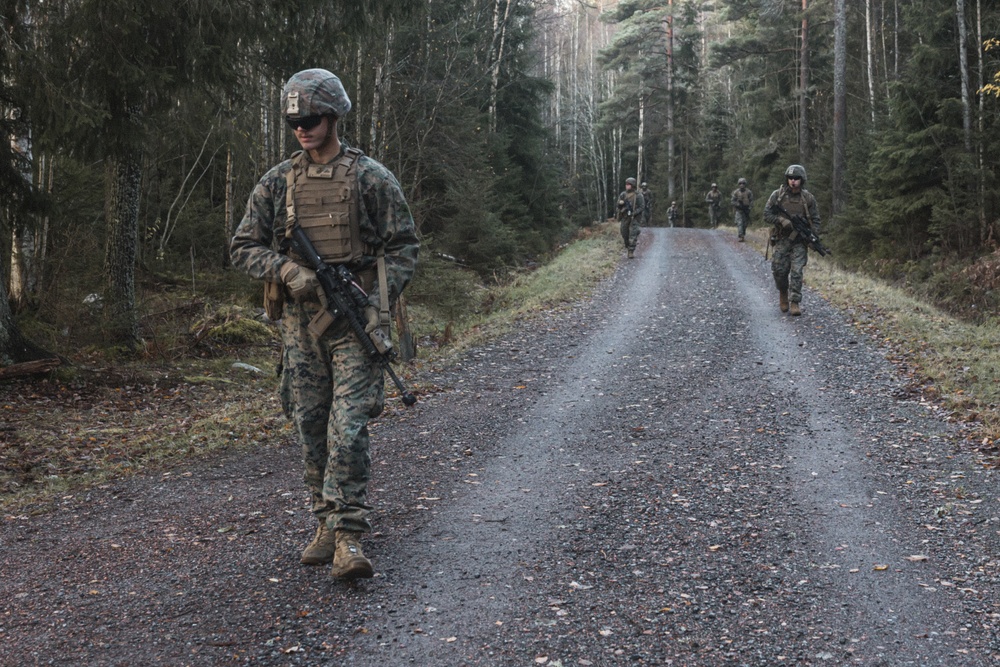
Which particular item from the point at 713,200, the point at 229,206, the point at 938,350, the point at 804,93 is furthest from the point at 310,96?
the point at 713,200

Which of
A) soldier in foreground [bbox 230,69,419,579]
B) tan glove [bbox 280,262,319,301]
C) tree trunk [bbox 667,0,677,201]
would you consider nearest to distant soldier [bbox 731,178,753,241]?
tree trunk [bbox 667,0,677,201]

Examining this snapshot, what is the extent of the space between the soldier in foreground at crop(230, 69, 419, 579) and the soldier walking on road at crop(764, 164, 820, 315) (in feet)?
32.7

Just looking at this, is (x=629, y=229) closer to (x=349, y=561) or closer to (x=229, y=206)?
(x=229, y=206)

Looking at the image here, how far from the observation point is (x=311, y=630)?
3715mm

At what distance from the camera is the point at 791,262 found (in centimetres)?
1348

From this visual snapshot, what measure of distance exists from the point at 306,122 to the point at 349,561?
209cm

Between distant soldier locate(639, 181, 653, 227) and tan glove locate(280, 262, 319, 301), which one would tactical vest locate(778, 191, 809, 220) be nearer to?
tan glove locate(280, 262, 319, 301)

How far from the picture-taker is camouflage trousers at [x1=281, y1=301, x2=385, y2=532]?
426cm

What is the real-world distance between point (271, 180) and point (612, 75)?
3038 inches

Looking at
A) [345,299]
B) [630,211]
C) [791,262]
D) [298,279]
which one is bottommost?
[345,299]

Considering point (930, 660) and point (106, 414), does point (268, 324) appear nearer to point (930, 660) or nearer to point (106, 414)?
point (106, 414)

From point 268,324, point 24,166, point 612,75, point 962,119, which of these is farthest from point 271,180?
point 612,75

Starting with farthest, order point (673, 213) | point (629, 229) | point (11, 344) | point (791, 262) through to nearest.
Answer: point (673, 213), point (629, 229), point (791, 262), point (11, 344)

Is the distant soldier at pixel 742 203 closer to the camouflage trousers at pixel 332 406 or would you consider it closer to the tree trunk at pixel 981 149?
the tree trunk at pixel 981 149
